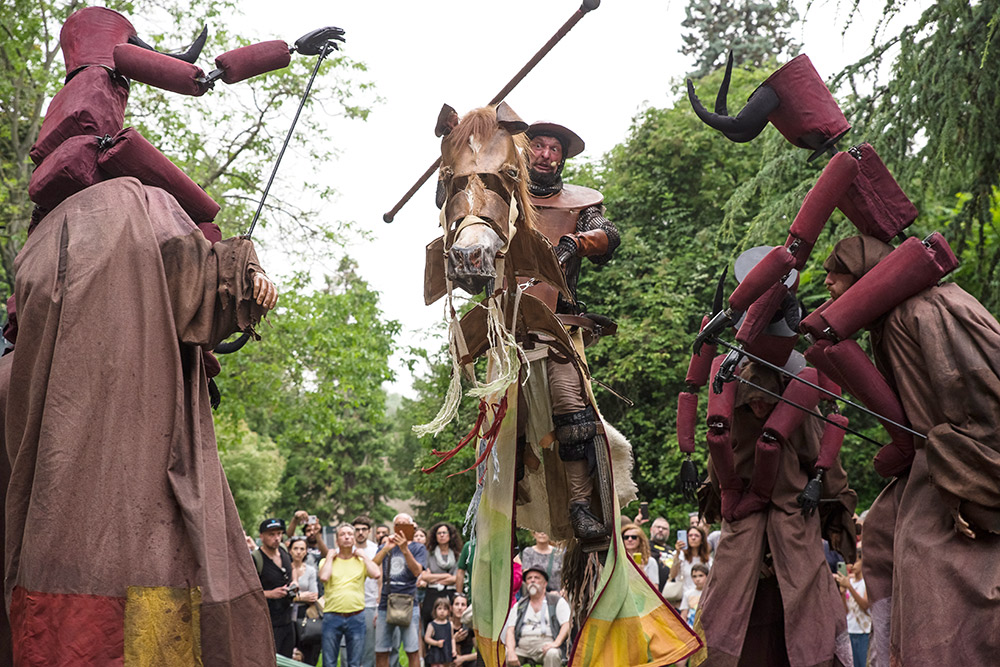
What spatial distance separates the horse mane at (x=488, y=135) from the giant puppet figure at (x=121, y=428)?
→ 1292mm

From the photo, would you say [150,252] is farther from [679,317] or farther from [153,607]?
[679,317]

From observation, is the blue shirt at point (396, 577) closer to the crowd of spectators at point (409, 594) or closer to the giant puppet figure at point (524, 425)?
the crowd of spectators at point (409, 594)

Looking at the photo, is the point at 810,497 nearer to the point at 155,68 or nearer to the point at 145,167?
the point at 145,167

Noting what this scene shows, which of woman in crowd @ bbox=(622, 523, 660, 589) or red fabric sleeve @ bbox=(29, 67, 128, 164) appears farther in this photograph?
woman in crowd @ bbox=(622, 523, 660, 589)

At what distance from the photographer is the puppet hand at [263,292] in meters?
4.06

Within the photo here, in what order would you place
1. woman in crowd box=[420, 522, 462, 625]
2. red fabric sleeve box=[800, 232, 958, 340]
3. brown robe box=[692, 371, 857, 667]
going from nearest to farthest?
red fabric sleeve box=[800, 232, 958, 340]
brown robe box=[692, 371, 857, 667]
woman in crowd box=[420, 522, 462, 625]

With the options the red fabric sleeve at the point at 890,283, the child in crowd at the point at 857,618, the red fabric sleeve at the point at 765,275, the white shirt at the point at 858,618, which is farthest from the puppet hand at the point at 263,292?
the white shirt at the point at 858,618

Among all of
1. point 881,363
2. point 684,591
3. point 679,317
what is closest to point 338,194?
point 679,317

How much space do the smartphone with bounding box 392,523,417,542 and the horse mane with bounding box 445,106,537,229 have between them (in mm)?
6516

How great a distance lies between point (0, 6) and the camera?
51.0 ft

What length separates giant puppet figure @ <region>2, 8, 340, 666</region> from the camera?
12.1 ft

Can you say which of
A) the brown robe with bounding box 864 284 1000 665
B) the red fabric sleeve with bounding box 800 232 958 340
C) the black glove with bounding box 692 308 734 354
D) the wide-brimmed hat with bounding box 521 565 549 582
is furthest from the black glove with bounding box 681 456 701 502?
the wide-brimmed hat with bounding box 521 565 549 582

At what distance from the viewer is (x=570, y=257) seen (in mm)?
5742

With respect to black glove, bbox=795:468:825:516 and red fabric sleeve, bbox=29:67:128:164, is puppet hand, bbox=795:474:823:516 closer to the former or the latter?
black glove, bbox=795:468:825:516
